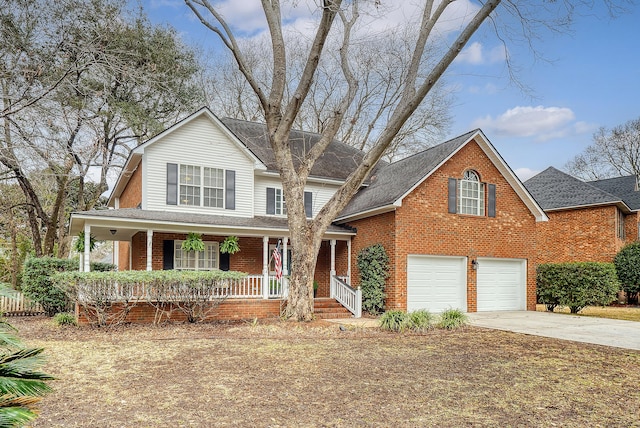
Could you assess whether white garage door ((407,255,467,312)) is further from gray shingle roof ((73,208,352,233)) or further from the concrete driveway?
gray shingle roof ((73,208,352,233))

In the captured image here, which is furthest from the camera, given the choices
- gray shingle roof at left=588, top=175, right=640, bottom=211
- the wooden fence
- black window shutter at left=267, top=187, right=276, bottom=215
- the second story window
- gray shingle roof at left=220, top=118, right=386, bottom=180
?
gray shingle roof at left=588, top=175, right=640, bottom=211

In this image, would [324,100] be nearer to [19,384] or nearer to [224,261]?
[224,261]

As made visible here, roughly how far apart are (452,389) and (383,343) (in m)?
3.50

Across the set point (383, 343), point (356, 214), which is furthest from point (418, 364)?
point (356, 214)

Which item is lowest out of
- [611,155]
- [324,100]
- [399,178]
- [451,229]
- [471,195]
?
[451,229]

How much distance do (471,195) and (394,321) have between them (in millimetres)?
7099

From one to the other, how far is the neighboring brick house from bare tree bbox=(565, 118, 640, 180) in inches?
664

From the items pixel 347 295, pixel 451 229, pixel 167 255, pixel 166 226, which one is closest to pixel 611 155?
pixel 451 229

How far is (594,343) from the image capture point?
9.80 meters

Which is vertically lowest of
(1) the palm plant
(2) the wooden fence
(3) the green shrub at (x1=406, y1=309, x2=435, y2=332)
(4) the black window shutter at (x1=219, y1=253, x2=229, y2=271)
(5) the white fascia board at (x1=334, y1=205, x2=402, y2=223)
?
(2) the wooden fence

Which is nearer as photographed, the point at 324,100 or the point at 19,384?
the point at 19,384

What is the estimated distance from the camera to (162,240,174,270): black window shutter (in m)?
15.8

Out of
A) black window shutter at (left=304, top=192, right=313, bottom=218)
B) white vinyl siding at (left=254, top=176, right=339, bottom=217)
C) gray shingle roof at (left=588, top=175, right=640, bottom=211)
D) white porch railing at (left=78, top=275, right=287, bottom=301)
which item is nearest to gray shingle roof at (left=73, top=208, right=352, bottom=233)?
white vinyl siding at (left=254, top=176, right=339, bottom=217)

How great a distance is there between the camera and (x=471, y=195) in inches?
655
